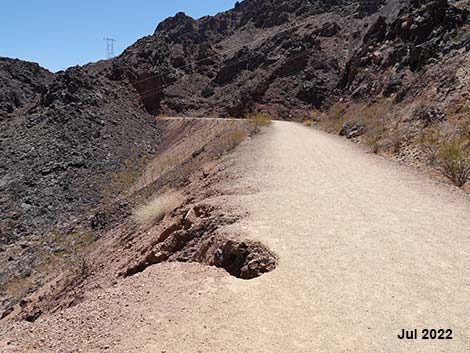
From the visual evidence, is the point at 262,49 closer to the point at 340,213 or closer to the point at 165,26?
the point at 340,213

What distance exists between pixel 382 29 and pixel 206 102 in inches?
1006

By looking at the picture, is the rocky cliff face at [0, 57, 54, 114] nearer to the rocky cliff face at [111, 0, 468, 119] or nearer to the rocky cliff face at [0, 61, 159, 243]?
the rocky cliff face at [0, 61, 159, 243]

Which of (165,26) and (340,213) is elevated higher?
(165,26)

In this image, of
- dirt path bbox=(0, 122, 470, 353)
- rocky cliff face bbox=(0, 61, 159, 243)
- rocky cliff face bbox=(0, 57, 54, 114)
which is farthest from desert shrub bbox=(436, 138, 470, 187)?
rocky cliff face bbox=(0, 57, 54, 114)

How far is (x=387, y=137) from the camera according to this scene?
1758cm

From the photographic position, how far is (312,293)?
5.38 meters

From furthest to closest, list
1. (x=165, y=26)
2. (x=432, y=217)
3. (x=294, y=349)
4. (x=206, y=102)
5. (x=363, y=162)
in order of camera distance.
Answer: (x=165, y=26)
(x=206, y=102)
(x=363, y=162)
(x=432, y=217)
(x=294, y=349)

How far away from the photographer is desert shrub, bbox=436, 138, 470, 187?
35.8 ft

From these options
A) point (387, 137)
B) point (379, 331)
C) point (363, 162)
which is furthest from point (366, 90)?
point (379, 331)

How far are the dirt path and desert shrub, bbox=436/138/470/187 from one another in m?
1.71

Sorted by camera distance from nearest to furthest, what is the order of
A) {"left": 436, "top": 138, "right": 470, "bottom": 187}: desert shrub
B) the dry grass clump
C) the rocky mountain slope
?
{"left": 436, "top": 138, "right": 470, "bottom": 187}: desert shrub
the dry grass clump
the rocky mountain slope

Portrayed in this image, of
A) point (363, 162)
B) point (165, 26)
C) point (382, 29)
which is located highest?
point (165, 26)

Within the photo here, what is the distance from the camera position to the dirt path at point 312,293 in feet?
14.9

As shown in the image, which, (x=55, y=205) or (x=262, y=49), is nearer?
(x=55, y=205)
